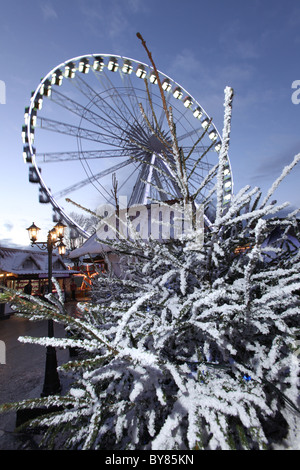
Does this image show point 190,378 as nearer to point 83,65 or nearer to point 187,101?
point 83,65

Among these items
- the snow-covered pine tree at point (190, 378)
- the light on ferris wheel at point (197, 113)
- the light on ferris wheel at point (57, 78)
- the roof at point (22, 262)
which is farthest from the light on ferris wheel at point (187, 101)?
the snow-covered pine tree at point (190, 378)

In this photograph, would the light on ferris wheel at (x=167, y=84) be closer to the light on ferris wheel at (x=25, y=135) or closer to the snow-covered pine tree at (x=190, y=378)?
the light on ferris wheel at (x=25, y=135)

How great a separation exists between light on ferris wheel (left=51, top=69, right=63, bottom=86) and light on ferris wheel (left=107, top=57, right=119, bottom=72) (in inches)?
123

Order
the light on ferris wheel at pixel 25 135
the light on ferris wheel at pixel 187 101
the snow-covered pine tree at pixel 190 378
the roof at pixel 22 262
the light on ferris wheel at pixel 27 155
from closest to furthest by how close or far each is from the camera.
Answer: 1. the snow-covered pine tree at pixel 190 378
2. the light on ferris wheel at pixel 25 135
3. the light on ferris wheel at pixel 27 155
4. the light on ferris wheel at pixel 187 101
5. the roof at pixel 22 262

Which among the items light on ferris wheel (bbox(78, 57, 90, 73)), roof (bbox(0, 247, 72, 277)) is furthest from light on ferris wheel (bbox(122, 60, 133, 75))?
roof (bbox(0, 247, 72, 277))

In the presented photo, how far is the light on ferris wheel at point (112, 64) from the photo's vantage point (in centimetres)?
1509

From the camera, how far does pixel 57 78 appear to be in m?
14.4

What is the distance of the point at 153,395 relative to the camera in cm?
115

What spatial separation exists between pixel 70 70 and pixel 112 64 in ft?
8.95

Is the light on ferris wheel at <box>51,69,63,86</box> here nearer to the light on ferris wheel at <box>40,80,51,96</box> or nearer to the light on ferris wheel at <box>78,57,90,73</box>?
the light on ferris wheel at <box>40,80,51,96</box>

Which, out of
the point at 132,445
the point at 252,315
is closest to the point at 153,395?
the point at 132,445

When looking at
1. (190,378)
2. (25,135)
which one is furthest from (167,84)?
(190,378)

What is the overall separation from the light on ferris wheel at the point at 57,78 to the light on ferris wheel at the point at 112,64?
312cm
